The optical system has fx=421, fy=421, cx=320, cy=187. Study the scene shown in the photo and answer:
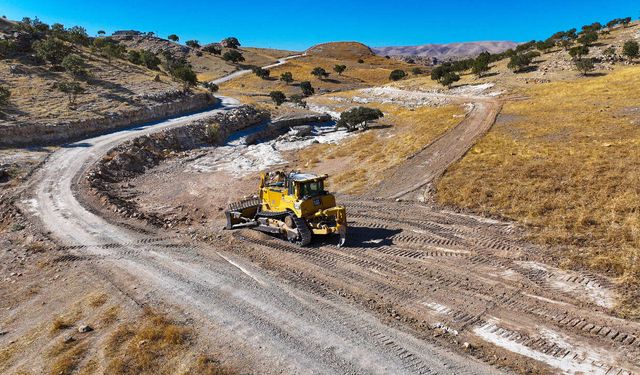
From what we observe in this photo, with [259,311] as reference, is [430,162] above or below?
above

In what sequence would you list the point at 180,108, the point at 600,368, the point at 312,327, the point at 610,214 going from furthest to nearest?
the point at 180,108, the point at 610,214, the point at 312,327, the point at 600,368

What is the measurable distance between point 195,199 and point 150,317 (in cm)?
1418

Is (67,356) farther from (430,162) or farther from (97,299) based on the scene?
(430,162)

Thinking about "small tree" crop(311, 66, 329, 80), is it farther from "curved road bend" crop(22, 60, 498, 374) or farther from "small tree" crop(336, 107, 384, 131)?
"curved road bend" crop(22, 60, 498, 374)

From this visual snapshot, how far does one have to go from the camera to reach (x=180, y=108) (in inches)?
2026

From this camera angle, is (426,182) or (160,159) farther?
(160,159)

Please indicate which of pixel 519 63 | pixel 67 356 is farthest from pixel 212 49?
pixel 67 356

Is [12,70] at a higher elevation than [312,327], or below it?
higher

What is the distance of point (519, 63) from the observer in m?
60.4

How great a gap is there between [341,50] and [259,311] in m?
153

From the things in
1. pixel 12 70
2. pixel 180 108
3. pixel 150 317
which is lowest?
pixel 150 317

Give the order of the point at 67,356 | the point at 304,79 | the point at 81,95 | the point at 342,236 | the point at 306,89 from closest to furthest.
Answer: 1. the point at 67,356
2. the point at 342,236
3. the point at 81,95
4. the point at 306,89
5. the point at 304,79

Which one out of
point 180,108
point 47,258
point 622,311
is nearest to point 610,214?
point 622,311

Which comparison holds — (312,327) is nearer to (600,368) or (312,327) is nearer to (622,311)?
(600,368)
